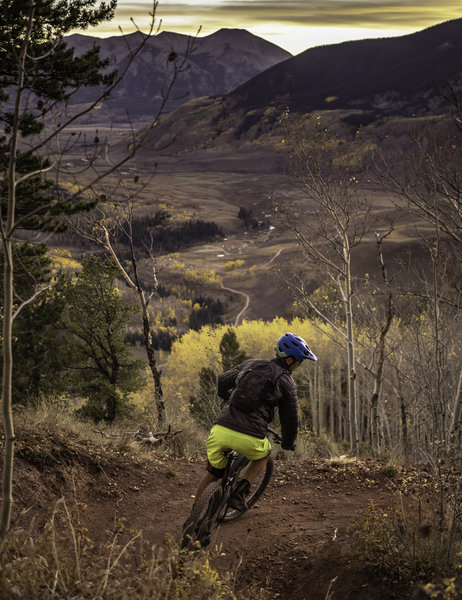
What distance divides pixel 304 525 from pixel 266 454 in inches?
64.9

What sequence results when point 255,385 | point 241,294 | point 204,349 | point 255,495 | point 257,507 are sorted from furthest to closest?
point 241,294 < point 204,349 < point 257,507 < point 255,495 < point 255,385

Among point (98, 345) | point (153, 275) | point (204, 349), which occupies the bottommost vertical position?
point (204, 349)

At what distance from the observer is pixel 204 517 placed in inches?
217

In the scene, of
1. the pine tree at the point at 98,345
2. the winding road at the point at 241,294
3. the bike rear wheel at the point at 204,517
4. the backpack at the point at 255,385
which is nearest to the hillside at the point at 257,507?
the bike rear wheel at the point at 204,517

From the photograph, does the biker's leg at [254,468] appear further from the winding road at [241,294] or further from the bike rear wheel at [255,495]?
the winding road at [241,294]

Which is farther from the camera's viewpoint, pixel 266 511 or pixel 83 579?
pixel 266 511

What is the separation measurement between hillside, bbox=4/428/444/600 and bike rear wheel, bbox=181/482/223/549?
29 cm

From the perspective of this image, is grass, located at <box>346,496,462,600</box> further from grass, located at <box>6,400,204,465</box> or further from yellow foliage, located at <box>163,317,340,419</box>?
yellow foliage, located at <box>163,317,340,419</box>

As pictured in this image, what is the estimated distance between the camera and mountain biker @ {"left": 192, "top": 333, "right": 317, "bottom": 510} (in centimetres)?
542

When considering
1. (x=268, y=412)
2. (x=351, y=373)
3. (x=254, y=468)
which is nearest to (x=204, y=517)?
(x=254, y=468)

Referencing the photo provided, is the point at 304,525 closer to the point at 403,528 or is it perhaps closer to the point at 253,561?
the point at 253,561

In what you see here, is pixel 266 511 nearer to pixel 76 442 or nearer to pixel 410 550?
pixel 410 550

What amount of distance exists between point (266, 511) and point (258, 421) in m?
2.36

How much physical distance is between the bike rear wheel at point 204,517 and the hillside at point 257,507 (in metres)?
0.29
